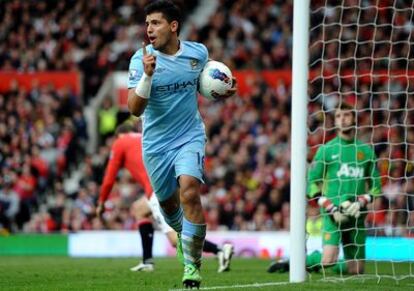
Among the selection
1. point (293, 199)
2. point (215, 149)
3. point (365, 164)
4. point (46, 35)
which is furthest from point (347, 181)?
point (46, 35)

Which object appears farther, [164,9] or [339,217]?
[339,217]

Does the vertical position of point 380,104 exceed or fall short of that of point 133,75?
it exceeds it

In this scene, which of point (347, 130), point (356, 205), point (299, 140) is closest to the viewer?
point (299, 140)

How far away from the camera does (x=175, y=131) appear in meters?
9.28

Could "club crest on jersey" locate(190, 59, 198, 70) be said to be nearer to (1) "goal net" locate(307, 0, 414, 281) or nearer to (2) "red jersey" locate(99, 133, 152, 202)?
(1) "goal net" locate(307, 0, 414, 281)

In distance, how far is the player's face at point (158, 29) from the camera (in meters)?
9.21

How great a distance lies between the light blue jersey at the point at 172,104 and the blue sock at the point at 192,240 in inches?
28.6

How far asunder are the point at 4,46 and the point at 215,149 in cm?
703

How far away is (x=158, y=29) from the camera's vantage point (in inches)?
362

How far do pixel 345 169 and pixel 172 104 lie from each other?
4.03 m

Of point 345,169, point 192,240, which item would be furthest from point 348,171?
point 192,240

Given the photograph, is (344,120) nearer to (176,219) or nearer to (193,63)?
(176,219)

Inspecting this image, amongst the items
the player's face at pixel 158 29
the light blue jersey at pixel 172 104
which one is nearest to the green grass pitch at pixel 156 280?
the light blue jersey at pixel 172 104

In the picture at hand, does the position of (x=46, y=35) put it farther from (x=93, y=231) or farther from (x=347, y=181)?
(x=347, y=181)
